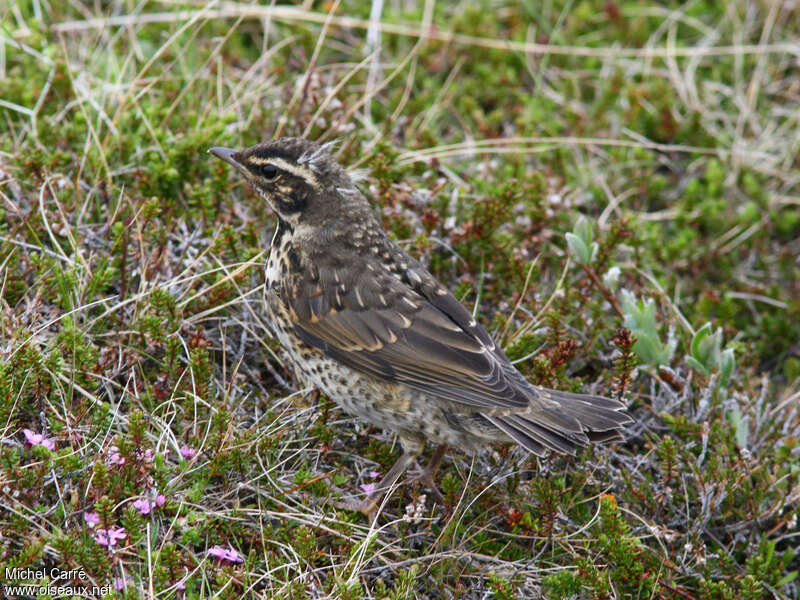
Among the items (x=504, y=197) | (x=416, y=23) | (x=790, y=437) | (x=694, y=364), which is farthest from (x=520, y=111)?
(x=790, y=437)

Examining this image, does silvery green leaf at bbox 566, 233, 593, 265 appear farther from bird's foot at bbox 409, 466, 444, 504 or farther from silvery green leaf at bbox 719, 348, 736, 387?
bird's foot at bbox 409, 466, 444, 504

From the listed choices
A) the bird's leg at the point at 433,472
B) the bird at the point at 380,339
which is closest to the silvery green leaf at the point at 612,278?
the bird at the point at 380,339

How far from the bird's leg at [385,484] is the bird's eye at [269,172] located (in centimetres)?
182

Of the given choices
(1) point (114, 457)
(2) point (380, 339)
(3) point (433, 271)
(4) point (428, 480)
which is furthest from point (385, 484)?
(3) point (433, 271)

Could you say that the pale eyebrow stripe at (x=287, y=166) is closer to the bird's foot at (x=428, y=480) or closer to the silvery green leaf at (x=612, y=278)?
the bird's foot at (x=428, y=480)

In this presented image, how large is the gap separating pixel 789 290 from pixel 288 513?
4769mm

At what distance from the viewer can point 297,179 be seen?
5758 millimetres

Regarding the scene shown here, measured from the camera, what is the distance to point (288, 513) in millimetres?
5156

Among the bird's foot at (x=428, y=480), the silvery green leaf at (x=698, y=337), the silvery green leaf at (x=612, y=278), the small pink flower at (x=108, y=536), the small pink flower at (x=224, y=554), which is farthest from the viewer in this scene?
the silvery green leaf at (x=612, y=278)

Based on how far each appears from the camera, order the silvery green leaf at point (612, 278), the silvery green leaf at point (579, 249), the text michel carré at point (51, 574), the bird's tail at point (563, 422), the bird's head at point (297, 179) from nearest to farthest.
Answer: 1. the text michel carré at point (51, 574)
2. the bird's tail at point (563, 422)
3. the bird's head at point (297, 179)
4. the silvery green leaf at point (612, 278)
5. the silvery green leaf at point (579, 249)

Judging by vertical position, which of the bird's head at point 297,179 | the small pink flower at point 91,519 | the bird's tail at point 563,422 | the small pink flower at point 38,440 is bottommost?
the bird's tail at point 563,422

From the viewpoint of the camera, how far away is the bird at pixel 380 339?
524 cm

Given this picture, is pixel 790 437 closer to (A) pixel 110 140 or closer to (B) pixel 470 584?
(B) pixel 470 584

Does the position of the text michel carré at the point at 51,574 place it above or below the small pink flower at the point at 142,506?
below
